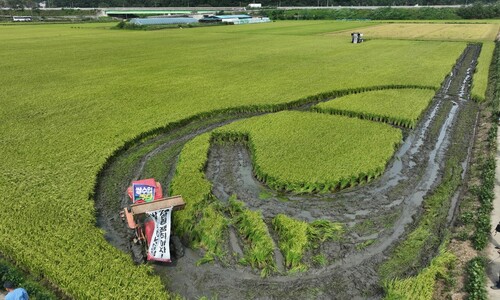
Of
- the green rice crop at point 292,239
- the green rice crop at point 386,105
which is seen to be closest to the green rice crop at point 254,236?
the green rice crop at point 292,239

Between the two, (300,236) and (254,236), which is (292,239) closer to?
(300,236)

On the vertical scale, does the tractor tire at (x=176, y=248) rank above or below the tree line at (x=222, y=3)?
below

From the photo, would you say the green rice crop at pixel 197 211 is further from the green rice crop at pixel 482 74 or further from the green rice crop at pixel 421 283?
the green rice crop at pixel 482 74

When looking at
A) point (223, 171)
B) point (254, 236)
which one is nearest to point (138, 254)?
point (254, 236)

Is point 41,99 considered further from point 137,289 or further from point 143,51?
point 143,51

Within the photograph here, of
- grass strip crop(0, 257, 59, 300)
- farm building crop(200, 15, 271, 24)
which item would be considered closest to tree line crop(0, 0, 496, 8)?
farm building crop(200, 15, 271, 24)
